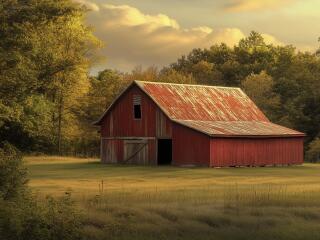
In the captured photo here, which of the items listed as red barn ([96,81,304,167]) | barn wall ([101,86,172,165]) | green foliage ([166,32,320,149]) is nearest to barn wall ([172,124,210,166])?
red barn ([96,81,304,167])

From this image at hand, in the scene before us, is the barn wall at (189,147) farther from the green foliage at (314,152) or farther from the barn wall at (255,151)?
the green foliage at (314,152)

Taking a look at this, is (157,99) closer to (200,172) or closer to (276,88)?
(200,172)

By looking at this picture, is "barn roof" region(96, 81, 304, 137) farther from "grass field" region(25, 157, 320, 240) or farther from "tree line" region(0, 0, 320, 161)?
"grass field" region(25, 157, 320, 240)

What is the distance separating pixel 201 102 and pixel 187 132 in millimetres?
7339

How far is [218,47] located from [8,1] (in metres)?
81.2

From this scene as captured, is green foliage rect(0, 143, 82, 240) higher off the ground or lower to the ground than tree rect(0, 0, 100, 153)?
lower

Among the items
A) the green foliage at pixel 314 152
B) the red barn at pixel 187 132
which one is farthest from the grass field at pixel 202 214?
the green foliage at pixel 314 152

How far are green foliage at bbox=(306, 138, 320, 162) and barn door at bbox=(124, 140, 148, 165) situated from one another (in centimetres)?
2268

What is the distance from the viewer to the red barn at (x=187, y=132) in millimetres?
48812

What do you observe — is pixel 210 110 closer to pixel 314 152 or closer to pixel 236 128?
pixel 236 128

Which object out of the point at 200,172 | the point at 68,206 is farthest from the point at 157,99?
the point at 68,206

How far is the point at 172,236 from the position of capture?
1742 cm

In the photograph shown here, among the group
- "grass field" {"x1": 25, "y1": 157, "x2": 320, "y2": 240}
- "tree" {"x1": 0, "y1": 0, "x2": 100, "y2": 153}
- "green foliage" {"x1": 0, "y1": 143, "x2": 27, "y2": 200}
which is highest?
"tree" {"x1": 0, "y1": 0, "x2": 100, "y2": 153}

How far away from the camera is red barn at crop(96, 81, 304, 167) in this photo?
160ft
